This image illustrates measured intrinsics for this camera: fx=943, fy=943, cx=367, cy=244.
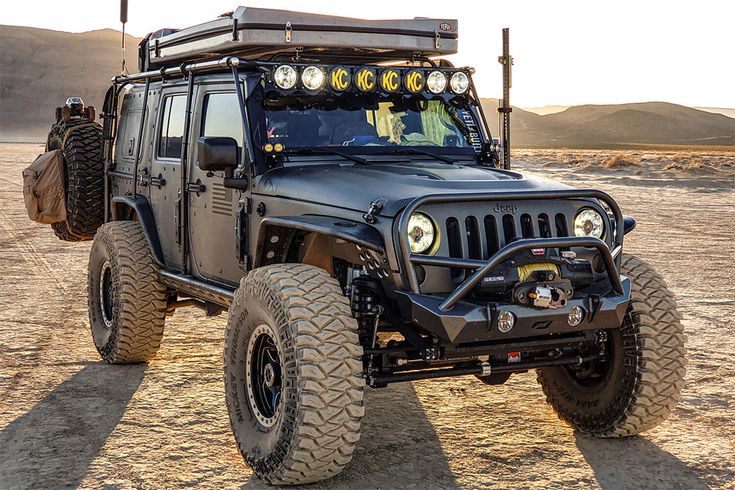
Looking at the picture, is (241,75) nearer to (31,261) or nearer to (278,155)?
(278,155)

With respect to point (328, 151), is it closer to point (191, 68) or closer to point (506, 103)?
point (191, 68)

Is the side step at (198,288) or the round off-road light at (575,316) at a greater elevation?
the round off-road light at (575,316)

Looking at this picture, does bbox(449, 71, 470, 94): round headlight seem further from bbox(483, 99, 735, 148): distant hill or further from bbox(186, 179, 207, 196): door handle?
bbox(483, 99, 735, 148): distant hill

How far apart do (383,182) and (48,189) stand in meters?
4.44

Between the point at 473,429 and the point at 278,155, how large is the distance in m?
2.06

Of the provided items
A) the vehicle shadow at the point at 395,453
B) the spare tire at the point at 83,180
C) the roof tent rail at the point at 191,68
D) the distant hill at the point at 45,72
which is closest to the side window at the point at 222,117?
the roof tent rail at the point at 191,68

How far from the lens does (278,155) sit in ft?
19.1

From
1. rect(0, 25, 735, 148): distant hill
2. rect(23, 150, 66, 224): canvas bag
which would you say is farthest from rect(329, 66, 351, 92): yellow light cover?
rect(0, 25, 735, 148): distant hill

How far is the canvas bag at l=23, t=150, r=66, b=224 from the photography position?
27.5 feet

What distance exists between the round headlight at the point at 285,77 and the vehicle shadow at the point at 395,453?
2156mm

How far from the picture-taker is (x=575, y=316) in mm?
4680

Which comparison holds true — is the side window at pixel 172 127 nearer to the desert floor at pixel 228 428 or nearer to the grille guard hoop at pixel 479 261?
the desert floor at pixel 228 428

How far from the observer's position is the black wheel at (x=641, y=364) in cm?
525

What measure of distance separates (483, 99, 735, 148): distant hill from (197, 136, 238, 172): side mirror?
5738 inches
